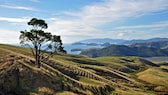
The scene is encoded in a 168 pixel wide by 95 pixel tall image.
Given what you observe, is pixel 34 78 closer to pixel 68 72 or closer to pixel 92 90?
pixel 92 90

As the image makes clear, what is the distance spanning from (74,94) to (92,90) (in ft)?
36.8

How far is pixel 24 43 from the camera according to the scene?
92.1 metres

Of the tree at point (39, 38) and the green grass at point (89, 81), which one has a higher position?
the tree at point (39, 38)

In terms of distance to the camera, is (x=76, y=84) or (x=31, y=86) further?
(x=76, y=84)

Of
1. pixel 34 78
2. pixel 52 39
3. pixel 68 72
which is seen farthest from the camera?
pixel 68 72

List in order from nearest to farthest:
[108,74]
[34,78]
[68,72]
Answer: [34,78], [68,72], [108,74]

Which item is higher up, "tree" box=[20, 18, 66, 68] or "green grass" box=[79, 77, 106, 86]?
"tree" box=[20, 18, 66, 68]

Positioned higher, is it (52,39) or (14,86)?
(52,39)

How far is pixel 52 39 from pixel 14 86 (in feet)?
72.0

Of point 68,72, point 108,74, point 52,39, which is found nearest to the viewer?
point 52,39

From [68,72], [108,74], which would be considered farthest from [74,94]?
[108,74]

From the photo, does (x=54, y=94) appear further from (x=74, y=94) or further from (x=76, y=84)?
(x=76, y=84)

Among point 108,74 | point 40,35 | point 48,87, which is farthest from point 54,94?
point 108,74

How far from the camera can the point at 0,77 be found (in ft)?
268
